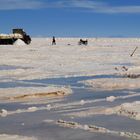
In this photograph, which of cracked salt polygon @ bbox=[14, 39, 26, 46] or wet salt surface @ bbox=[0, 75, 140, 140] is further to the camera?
cracked salt polygon @ bbox=[14, 39, 26, 46]

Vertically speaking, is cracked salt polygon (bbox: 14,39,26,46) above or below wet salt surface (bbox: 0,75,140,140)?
above

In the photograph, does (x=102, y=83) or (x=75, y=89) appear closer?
(x=75, y=89)

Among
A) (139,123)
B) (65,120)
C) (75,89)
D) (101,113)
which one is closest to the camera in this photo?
(139,123)

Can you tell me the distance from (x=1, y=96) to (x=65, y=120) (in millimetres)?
4258

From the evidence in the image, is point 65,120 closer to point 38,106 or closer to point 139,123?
point 139,123

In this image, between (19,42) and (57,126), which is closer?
(57,126)

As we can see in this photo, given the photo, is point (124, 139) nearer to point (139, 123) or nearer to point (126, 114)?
point (139, 123)

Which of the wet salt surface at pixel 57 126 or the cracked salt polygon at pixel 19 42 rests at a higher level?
the cracked salt polygon at pixel 19 42

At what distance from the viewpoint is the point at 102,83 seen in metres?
16.2

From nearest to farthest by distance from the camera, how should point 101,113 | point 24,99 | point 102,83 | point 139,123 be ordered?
point 139,123, point 101,113, point 24,99, point 102,83

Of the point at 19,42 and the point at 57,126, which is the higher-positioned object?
the point at 19,42

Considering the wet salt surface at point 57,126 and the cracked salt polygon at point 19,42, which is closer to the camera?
the wet salt surface at point 57,126

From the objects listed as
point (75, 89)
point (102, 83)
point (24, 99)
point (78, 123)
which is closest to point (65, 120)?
point (78, 123)

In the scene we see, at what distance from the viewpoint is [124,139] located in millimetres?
7145
